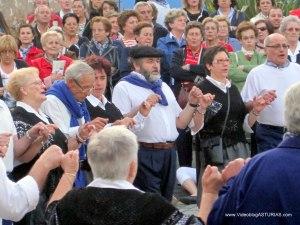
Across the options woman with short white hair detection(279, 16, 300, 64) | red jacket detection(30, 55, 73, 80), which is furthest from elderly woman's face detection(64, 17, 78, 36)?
woman with short white hair detection(279, 16, 300, 64)

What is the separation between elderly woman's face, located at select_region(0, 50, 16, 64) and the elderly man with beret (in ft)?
5.44

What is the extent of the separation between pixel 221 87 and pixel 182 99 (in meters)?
1.48

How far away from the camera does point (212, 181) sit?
554cm

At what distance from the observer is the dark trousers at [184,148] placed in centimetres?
1163

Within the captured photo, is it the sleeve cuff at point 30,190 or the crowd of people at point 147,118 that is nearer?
the crowd of people at point 147,118

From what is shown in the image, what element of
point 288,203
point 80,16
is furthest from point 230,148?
point 80,16

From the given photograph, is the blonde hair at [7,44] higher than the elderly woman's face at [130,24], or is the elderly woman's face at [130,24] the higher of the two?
the blonde hair at [7,44]

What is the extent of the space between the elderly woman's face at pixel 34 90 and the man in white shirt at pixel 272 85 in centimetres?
289

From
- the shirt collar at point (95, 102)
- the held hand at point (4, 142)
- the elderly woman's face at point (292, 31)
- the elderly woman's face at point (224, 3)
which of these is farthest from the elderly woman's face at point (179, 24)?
the held hand at point (4, 142)

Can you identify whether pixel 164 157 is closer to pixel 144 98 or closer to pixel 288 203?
pixel 144 98

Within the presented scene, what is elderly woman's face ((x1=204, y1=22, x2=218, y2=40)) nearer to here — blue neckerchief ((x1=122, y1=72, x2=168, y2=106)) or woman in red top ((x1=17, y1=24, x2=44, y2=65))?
woman in red top ((x1=17, y1=24, x2=44, y2=65))

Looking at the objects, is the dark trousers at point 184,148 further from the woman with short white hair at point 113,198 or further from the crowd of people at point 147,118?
the woman with short white hair at point 113,198

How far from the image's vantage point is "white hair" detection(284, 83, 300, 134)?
17.2ft

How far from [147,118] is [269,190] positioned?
4.12 meters
